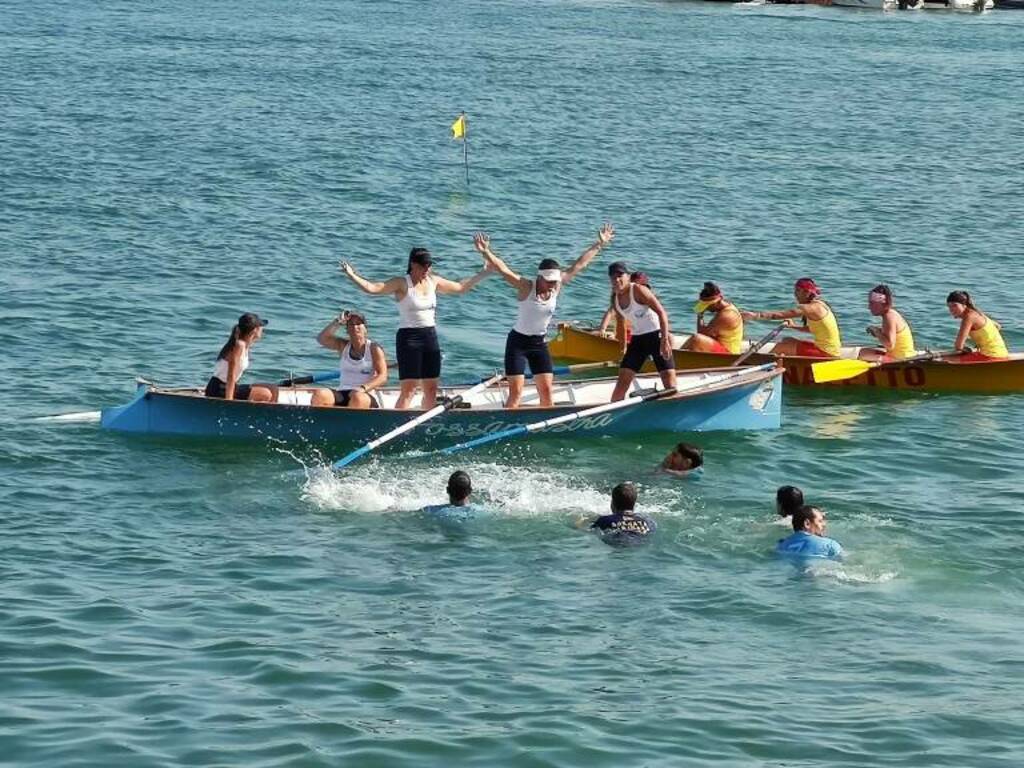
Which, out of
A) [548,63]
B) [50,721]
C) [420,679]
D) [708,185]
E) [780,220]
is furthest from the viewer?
[548,63]

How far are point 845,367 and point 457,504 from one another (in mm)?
7816

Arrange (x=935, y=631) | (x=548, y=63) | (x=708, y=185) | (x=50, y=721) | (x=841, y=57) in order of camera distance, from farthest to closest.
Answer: (x=841, y=57) < (x=548, y=63) < (x=708, y=185) < (x=935, y=631) < (x=50, y=721)

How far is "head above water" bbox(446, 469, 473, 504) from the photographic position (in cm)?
1850

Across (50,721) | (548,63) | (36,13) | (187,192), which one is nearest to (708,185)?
(187,192)

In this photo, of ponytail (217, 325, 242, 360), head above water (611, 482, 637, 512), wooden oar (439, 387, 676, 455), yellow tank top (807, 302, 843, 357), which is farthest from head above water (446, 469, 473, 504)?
yellow tank top (807, 302, 843, 357)

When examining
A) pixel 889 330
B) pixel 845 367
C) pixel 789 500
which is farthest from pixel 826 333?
pixel 789 500

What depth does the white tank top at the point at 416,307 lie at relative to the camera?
20.9 meters

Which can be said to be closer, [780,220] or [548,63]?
[780,220]

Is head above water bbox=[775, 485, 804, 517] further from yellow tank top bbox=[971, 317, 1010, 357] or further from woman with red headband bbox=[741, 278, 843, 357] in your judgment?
yellow tank top bbox=[971, 317, 1010, 357]

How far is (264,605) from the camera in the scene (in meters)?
16.4

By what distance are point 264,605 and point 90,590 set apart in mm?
1598

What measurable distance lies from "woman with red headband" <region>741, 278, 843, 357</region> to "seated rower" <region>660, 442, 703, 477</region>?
472 centimetres

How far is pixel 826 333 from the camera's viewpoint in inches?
988

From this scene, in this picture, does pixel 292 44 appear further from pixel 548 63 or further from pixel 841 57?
pixel 841 57
